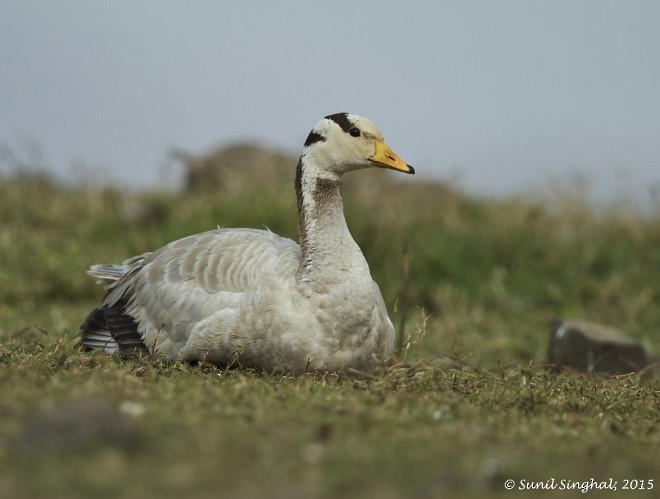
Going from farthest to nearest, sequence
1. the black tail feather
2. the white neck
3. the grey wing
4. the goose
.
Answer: the black tail feather → the grey wing → the white neck → the goose

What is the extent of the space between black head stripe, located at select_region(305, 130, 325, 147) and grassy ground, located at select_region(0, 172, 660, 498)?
1313mm

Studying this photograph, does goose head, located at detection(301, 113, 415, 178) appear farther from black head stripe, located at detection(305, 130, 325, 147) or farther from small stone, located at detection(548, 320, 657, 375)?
small stone, located at detection(548, 320, 657, 375)

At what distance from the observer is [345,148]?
582 cm

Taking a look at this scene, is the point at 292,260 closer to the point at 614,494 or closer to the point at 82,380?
the point at 82,380

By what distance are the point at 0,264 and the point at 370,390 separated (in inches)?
276

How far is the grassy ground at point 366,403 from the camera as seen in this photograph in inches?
124

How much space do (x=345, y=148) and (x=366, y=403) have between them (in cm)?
187

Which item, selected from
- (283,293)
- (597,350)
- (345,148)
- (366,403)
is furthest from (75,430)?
(597,350)

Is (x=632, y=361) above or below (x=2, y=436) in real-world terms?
below

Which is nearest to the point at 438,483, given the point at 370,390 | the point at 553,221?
the point at 370,390

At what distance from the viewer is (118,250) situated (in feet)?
36.1

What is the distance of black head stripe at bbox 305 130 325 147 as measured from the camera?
587 cm

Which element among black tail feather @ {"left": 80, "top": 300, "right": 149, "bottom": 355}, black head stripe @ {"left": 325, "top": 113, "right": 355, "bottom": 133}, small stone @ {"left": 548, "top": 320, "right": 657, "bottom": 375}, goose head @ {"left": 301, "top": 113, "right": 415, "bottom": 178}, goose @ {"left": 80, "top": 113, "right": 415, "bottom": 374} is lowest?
small stone @ {"left": 548, "top": 320, "right": 657, "bottom": 375}

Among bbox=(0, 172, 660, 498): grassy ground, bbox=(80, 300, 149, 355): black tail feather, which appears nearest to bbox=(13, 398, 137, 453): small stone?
bbox=(0, 172, 660, 498): grassy ground
